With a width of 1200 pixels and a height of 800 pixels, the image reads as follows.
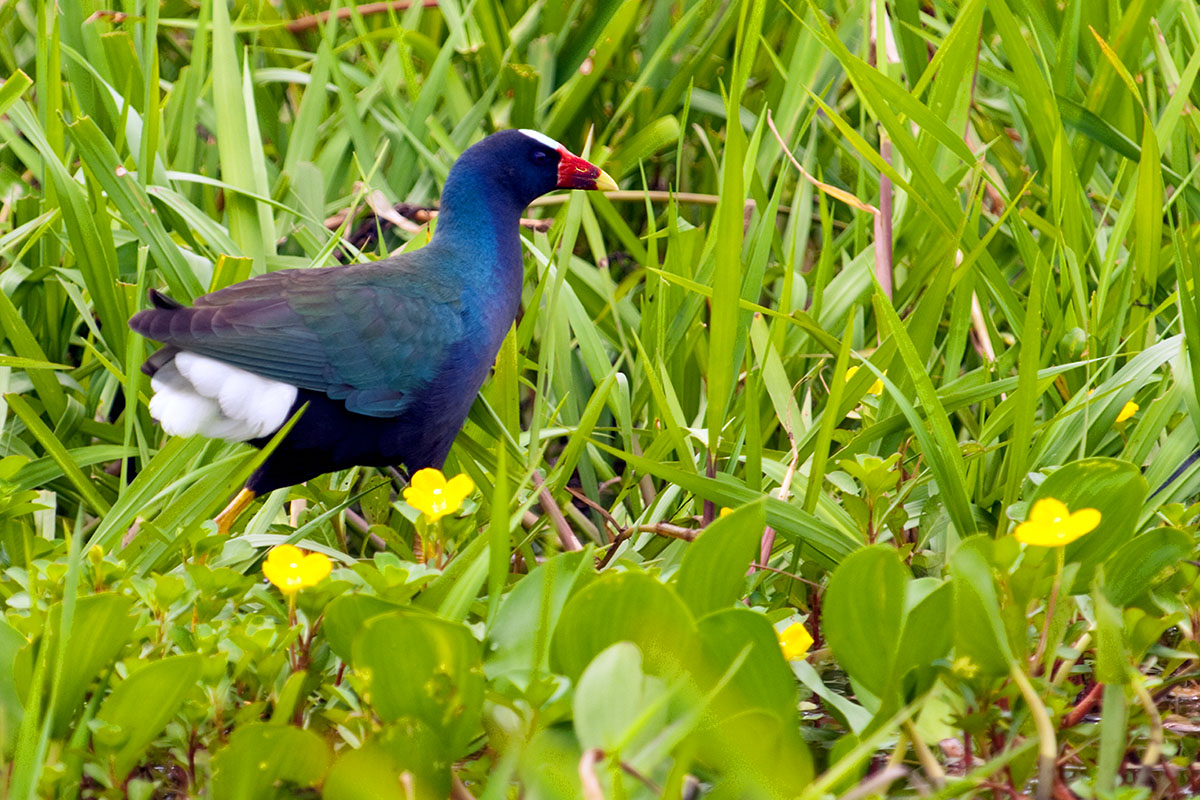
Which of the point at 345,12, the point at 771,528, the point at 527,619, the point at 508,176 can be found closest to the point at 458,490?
the point at 527,619

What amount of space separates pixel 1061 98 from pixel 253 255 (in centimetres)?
151

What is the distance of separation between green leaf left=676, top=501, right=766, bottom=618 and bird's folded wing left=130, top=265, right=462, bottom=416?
80 cm

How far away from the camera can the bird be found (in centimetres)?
192

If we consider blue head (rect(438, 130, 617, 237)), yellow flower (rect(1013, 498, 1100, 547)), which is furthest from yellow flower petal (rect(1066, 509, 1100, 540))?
blue head (rect(438, 130, 617, 237))

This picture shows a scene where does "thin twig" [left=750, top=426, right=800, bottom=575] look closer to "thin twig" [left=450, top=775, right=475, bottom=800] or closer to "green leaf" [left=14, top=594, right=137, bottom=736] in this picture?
"thin twig" [left=450, top=775, right=475, bottom=800]

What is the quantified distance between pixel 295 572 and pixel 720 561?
17.6 inches

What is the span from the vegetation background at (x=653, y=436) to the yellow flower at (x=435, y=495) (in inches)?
1.5

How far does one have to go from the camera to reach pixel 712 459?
1854 millimetres

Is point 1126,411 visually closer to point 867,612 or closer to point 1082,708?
point 1082,708

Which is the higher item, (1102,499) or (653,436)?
(1102,499)

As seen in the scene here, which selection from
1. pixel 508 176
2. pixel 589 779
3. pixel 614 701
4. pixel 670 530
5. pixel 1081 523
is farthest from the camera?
pixel 508 176

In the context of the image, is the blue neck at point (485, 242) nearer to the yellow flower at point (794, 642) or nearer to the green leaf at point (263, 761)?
the yellow flower at point (794, 642)

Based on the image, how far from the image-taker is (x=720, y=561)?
1368 millimetres

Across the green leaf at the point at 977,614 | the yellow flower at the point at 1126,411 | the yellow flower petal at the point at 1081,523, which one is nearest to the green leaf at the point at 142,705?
the green leaf at the point at 977,614
